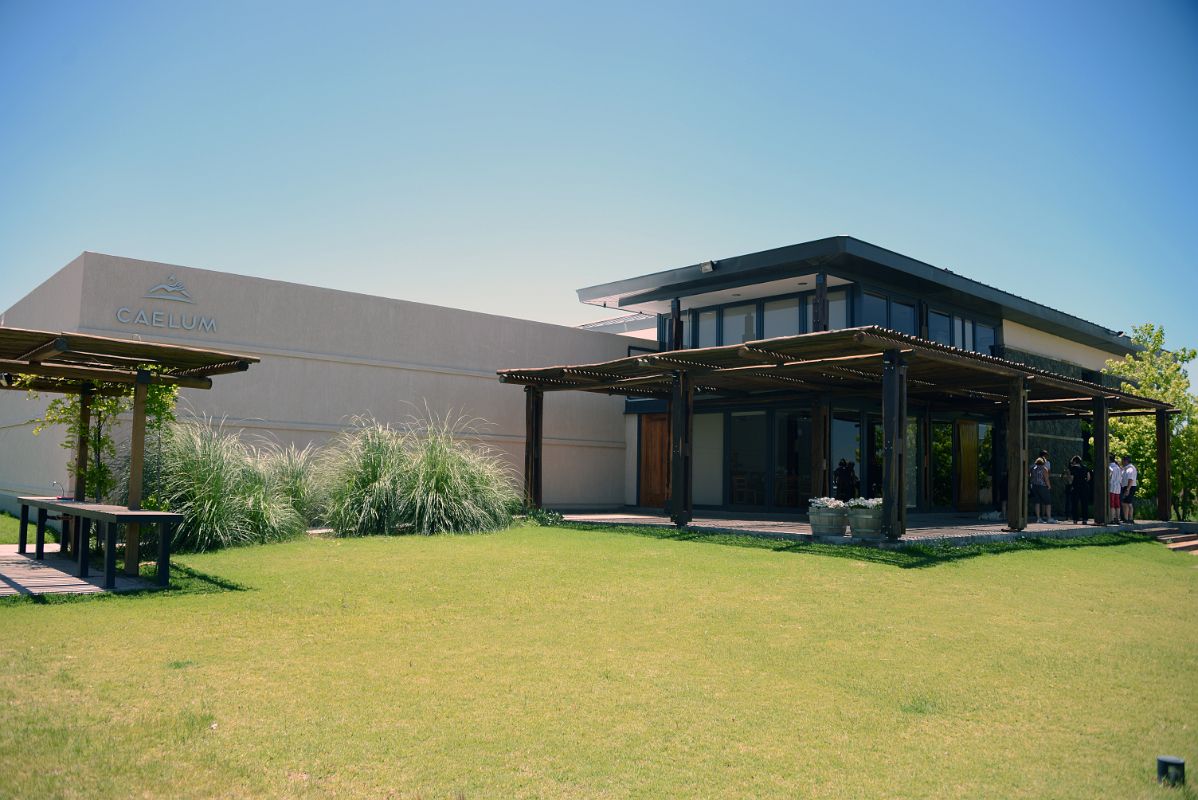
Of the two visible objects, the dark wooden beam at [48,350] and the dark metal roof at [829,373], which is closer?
the dark wooden beam at [48,350]

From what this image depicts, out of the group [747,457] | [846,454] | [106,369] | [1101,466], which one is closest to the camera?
[106,369]

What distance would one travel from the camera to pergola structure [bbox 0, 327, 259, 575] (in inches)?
300

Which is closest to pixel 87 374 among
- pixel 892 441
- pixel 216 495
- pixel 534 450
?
pixel 216 495

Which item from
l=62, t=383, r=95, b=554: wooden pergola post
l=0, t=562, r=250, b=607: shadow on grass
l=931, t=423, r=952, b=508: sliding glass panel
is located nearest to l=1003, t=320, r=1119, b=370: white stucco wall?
l=931, t=423, r=952, b=508: sliding glass panel

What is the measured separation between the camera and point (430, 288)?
66.1ft

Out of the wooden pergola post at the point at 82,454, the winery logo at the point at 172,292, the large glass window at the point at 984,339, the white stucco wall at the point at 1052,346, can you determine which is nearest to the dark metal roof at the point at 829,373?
the large glass window at the point at 984,339

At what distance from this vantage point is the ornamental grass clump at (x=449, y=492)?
42.1 feet

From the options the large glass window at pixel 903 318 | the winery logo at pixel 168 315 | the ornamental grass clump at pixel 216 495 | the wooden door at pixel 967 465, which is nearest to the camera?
the ornamental grass clump at pixel 216 495

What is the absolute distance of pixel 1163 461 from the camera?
17625 millimetres

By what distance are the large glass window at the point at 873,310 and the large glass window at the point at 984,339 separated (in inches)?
140

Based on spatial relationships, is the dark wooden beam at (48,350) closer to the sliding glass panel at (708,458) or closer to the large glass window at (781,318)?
the large glass window at (781,318)

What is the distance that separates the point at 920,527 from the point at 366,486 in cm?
915

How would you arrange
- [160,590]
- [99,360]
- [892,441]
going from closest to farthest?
1. [160,590]
2. [99,360]
3. [892,441]

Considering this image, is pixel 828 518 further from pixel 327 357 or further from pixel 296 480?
pixel 327 357
